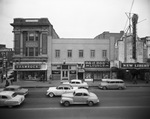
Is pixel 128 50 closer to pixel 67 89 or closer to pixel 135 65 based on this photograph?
pixel 135 65

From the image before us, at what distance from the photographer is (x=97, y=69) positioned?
2330 cm

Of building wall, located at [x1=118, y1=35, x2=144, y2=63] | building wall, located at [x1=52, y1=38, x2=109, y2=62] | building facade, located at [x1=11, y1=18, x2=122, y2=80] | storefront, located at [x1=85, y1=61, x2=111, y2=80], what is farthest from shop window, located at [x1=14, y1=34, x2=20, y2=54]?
building wall, located at [x1=118, y1=35, x2=144, y2=63]

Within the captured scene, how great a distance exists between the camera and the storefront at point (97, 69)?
75.5ft

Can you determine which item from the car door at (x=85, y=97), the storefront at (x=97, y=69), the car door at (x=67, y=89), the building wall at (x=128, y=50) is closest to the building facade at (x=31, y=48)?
the storefront at (x=97, y=69)

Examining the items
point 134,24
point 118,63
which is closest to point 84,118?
point 118,63

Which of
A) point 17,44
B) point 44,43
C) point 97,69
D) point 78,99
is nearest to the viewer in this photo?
point 78,99

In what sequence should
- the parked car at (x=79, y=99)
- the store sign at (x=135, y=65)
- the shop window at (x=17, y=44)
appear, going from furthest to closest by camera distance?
1. the shop window at (x=17, y=44)
2. the store sign at (x=135, y=65)
3. the parked car at (x=79, y=99)

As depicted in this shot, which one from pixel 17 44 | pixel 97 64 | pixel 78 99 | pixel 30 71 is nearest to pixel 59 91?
pixel 78 99

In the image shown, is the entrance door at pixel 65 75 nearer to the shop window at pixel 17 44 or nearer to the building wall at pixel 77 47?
the building wall at pixel 77 47

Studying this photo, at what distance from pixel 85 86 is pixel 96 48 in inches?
381

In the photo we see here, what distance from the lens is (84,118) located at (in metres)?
7.57

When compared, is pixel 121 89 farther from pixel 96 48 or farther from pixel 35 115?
pixel 35 115

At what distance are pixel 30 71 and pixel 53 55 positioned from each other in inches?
212

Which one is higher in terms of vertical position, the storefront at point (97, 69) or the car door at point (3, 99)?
the storefront at point (97, 69)
